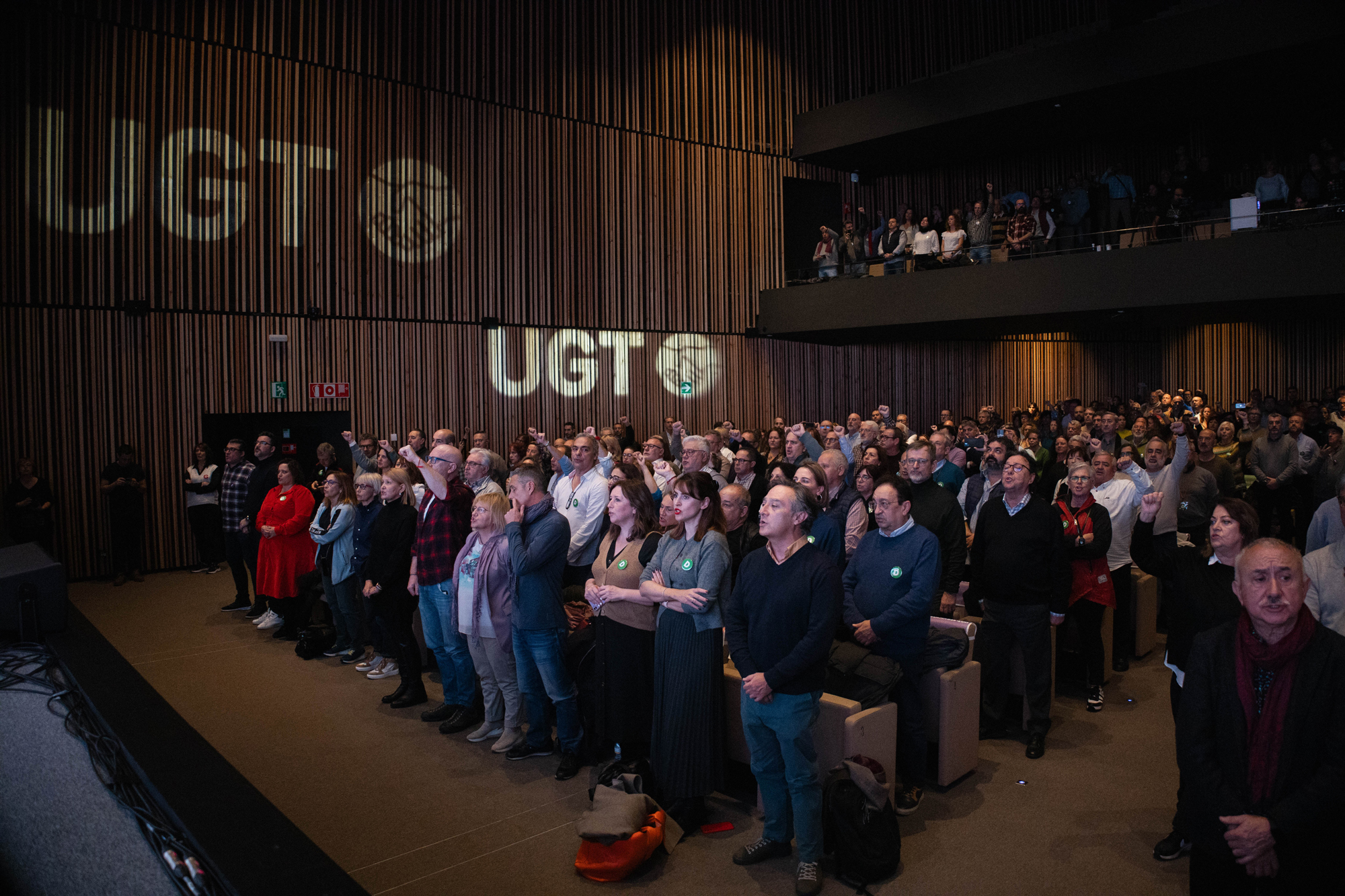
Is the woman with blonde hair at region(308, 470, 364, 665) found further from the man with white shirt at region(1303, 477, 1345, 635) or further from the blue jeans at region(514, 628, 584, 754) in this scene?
the man with white shirt at region(1303, 477, 1345, 635)

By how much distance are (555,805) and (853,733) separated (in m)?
1.41

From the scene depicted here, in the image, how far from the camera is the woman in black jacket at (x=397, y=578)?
529cm

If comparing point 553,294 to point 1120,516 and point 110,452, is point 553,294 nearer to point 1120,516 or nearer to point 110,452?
point 110,452

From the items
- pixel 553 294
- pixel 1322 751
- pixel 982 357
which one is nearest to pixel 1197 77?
pixel 982 357

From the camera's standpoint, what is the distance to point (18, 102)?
28.2 ft

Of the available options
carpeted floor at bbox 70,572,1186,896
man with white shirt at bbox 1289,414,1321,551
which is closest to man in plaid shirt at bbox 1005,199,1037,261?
man with white shirt at bbox 1289,414,1321,551

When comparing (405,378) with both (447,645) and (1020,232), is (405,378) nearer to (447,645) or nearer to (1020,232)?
(447,645)

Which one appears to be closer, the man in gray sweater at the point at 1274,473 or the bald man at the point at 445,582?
the bald man at the point at 445,582

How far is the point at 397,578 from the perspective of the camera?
5301 millimetres

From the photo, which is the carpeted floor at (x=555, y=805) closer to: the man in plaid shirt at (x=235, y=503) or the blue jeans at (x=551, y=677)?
the blue jeans at (x=551, y=677)

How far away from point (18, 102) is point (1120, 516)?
34.5 ft

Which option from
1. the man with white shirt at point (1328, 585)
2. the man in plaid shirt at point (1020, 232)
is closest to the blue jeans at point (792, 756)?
the man with white shirt at point (1328, 585)

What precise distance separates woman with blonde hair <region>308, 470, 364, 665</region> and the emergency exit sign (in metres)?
4.32

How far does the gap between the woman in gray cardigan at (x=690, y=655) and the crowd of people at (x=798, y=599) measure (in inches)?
0.4
